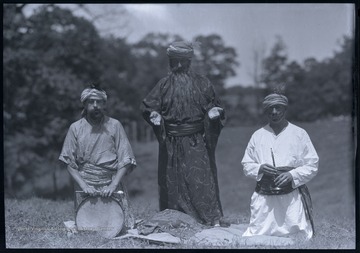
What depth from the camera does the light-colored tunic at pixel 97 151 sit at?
24.7 feet

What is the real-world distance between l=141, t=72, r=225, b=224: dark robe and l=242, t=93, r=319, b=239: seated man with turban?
0.71 metres

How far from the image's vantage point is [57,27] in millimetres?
18234

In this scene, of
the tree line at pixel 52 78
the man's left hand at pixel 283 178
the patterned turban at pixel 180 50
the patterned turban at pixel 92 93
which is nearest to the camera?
the man's left hand at pixel 283 178

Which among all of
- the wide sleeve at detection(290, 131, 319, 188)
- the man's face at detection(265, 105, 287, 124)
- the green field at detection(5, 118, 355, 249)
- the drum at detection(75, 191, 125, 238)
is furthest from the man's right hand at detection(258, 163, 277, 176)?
the drum at detection(75, 191, 125, 238)

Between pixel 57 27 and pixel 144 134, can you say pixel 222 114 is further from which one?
pixel 144 134

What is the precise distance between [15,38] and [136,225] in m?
11.1

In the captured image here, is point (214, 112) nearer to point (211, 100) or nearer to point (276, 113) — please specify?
point (211, 100)

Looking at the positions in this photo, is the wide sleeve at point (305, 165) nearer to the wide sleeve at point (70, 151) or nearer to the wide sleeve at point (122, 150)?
the wide sleeve at point (122, 150)

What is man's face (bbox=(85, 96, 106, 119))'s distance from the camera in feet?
24.6

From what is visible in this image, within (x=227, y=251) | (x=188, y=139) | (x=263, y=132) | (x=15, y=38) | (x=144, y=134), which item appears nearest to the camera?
(x=227, y=251)

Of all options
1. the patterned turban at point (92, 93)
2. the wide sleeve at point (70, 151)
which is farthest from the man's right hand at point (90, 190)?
the patterned turban at point (92, 93)

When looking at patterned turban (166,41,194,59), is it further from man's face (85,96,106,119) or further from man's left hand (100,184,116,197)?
man's left hand (100,184,116,197)

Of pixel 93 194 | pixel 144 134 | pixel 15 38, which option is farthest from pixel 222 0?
pixel 144 134

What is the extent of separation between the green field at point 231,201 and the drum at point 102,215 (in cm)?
14
